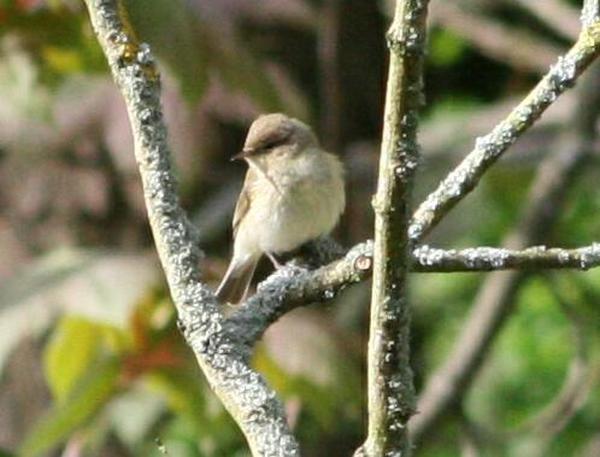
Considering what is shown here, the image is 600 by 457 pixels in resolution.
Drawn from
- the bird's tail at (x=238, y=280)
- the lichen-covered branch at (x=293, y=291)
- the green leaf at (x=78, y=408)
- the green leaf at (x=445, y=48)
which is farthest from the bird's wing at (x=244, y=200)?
the lichen-covered branch at (x=293, y=291)

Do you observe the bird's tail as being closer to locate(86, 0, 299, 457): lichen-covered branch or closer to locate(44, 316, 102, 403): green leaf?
locate(44, 316, 102, 403): green leaf

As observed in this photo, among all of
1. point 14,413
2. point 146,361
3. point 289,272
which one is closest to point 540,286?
point 14,413

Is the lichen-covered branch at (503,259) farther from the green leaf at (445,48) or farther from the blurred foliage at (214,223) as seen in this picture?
the green leaf at (445,48)

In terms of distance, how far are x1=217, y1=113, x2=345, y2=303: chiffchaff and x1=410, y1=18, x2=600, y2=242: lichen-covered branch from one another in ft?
8.96

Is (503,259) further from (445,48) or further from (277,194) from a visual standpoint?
(445,48)

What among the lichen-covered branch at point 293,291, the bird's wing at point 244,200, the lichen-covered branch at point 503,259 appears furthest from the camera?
the bird's wing at point 244,200

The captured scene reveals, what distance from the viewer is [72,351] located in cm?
462

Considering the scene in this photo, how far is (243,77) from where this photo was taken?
4.24 m

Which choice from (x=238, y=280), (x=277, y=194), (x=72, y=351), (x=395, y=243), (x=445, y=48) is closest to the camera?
(x=395, y=243)

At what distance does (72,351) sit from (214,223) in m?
1.04

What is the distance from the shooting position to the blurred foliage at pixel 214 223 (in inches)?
170

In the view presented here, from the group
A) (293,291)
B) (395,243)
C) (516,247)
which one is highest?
(395,243)

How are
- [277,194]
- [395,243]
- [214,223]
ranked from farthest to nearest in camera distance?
1. [214,223]
2. [277,194]
3. [395,243]

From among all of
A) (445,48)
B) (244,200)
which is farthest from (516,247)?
(445,48)
